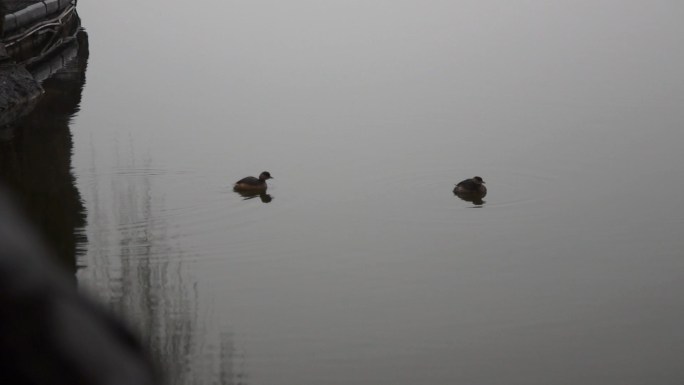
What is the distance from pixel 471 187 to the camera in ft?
34.4

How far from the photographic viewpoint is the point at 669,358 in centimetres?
684

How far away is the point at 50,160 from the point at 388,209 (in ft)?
12.2

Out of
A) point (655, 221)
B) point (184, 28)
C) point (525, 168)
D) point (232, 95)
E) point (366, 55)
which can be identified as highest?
point (184, 28)

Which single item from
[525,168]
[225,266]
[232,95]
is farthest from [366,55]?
[225,266]

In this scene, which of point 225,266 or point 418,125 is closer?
point 225,266

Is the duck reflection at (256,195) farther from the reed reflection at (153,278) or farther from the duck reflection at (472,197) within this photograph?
the duck reflection at (472,197)

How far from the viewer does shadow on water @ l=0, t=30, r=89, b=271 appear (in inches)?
355

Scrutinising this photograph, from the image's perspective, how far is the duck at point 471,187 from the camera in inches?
413

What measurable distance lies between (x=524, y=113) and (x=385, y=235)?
246 inches

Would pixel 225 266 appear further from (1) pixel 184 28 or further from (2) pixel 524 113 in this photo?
(1) pixel 184 28

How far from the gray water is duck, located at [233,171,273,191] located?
151 mm

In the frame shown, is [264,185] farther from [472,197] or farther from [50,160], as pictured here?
[50,160]

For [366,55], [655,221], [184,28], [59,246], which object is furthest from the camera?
[184,28]

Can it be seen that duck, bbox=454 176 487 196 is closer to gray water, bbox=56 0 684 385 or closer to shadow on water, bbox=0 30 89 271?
gray water, bbox=56 0 684 385
